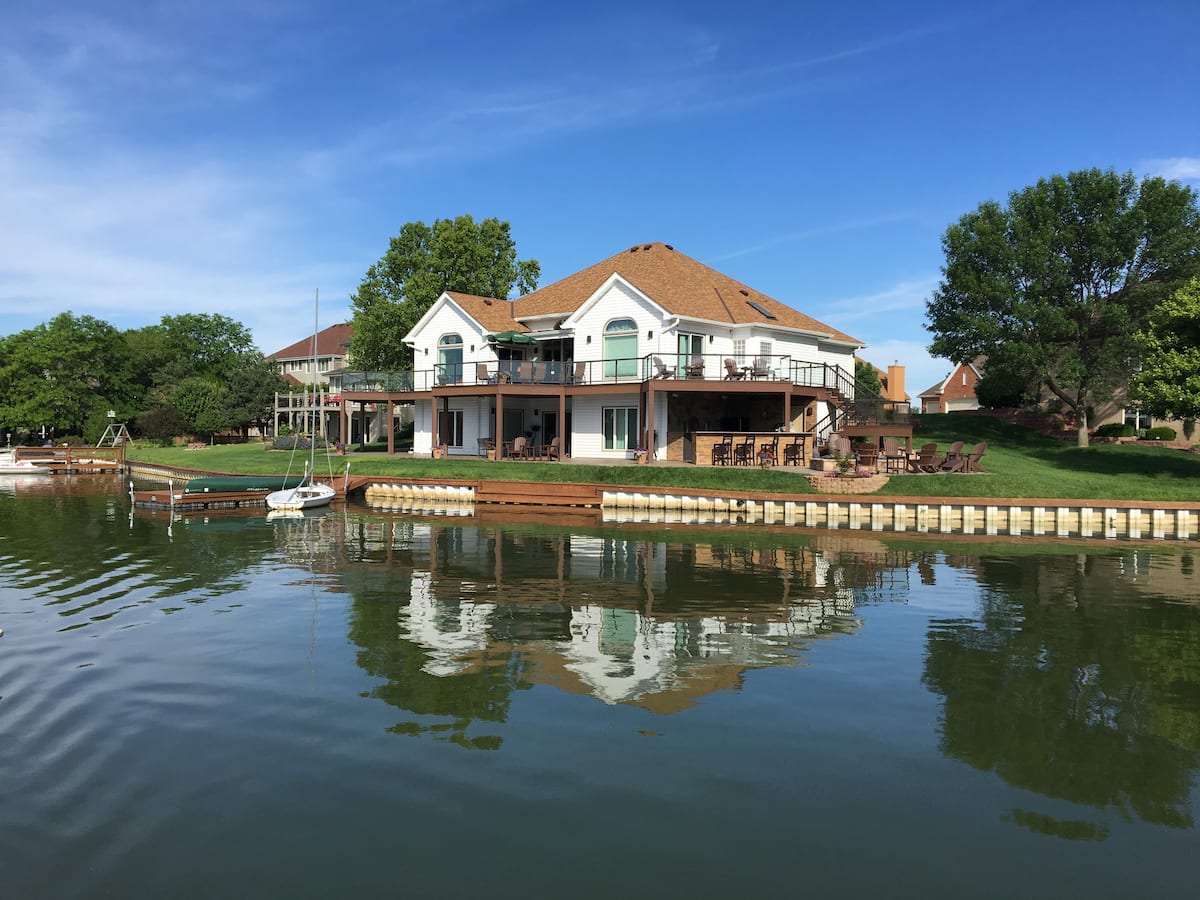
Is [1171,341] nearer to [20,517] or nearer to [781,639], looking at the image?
[781,639]

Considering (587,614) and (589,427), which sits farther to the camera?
(589,427)

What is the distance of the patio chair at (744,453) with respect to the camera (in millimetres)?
31891

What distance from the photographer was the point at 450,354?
4175 cm

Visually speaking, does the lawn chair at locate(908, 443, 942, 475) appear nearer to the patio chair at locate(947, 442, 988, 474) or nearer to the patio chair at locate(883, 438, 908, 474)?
the patio chair at locate(883, 438, 908, 474)

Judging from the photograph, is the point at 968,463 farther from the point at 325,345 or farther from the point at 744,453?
the point at 325,345

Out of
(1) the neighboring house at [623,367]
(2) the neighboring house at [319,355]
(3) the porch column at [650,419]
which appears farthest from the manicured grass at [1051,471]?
(2) the neighboring house at [319,355]

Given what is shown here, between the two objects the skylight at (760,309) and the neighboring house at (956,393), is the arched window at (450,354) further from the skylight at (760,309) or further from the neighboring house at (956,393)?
the neighboring house at (956,393)

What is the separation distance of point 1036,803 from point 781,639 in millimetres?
5266

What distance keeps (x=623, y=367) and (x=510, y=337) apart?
5701mm

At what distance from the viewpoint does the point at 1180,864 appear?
5.84 meters

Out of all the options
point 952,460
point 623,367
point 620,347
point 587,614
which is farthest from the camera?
point 620,347

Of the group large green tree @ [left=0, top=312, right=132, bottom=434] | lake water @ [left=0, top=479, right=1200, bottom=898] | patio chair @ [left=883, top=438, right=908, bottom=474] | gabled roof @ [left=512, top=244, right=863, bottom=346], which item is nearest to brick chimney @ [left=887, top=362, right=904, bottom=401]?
gabled roof @ [left=512, top=244, right=863, bottom=346]

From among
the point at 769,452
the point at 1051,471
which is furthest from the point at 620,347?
the point at 1051,471

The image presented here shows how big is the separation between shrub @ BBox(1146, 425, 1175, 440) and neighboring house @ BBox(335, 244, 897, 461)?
54.1 feet
